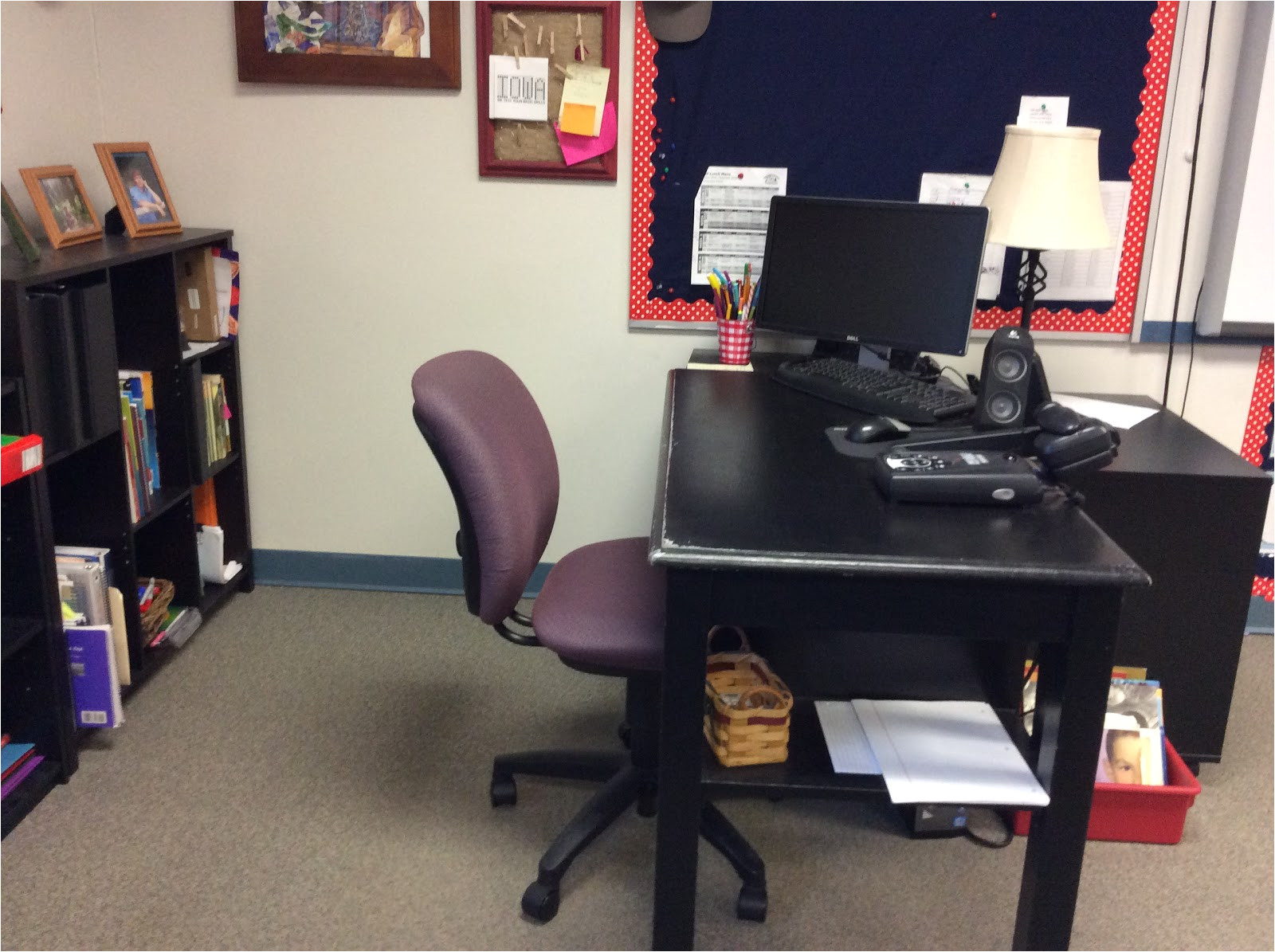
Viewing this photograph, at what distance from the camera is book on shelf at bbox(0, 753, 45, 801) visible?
2.03 metres

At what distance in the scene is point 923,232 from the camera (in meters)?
2.33

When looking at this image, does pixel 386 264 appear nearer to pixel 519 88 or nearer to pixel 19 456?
pixel 519 88

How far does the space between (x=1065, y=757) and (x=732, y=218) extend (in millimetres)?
1668

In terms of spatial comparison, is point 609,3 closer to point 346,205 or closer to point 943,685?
point 346,205

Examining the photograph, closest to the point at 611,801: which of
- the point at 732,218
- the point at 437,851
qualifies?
the point at 437,851

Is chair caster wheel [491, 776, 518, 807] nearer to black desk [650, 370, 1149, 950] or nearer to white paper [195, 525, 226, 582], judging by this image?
black desk [650, 370, 1149, 950]

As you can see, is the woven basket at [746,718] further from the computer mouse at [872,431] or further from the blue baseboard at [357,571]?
the blue baseboard at [357,571]

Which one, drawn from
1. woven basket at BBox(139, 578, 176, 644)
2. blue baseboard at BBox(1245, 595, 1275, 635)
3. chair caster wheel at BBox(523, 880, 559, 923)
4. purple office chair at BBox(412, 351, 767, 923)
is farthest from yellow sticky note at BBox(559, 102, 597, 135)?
blue baseboard at BBox(1245, 595, 1275, 635)

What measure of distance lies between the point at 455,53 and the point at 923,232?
123 cm

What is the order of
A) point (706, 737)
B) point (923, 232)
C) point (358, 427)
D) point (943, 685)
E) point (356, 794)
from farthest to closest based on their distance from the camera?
point (358, 427)
point (923, 232)
point (356, 794)
point (943, 685)
point (706, 737)

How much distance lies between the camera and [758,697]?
173 cm

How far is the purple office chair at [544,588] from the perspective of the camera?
173 centimetres

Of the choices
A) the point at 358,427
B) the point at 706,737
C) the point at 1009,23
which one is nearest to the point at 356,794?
the point at 706,737

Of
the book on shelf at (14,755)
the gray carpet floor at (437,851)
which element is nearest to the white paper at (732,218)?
the gray carpet floor at (437,851)
